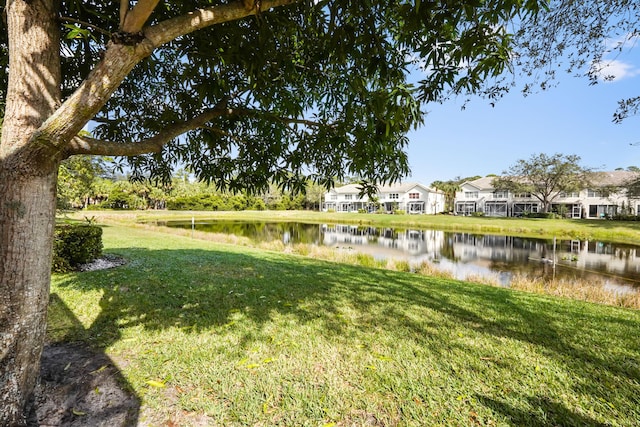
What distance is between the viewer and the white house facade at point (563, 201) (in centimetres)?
4412

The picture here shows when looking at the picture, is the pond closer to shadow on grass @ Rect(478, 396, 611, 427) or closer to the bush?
shadow on grass @ Rect(478, 396, 611, 427)

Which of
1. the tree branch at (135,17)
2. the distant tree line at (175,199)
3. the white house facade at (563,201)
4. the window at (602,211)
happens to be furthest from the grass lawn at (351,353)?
the window at (602,211)

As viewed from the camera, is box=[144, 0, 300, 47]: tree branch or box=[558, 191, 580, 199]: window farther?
box=[558, 191, 580, 199]: window

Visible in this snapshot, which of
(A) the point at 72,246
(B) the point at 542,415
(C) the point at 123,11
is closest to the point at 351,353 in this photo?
(B) the point at 542,415

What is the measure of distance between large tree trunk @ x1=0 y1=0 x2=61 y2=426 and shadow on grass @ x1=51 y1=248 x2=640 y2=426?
1.53 metres

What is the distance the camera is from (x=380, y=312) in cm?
483

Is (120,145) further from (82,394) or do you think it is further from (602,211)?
(602,211)

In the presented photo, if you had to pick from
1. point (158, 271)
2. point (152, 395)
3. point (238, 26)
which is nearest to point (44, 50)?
point (238, 26)

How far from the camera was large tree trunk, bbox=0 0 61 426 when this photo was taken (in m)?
2.01

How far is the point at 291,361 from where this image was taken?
3.19m

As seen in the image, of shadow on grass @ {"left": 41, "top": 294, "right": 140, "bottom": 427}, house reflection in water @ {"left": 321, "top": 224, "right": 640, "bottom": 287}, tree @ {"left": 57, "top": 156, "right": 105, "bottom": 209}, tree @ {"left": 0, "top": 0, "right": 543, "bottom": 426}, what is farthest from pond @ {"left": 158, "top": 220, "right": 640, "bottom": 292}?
tree @ {"left": 57, "top": 156, "right": 105, "bottom": 209}

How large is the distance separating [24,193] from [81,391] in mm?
1876

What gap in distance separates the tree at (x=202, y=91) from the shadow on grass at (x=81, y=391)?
0.94 feet

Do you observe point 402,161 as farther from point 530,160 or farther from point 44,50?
point 530,160
